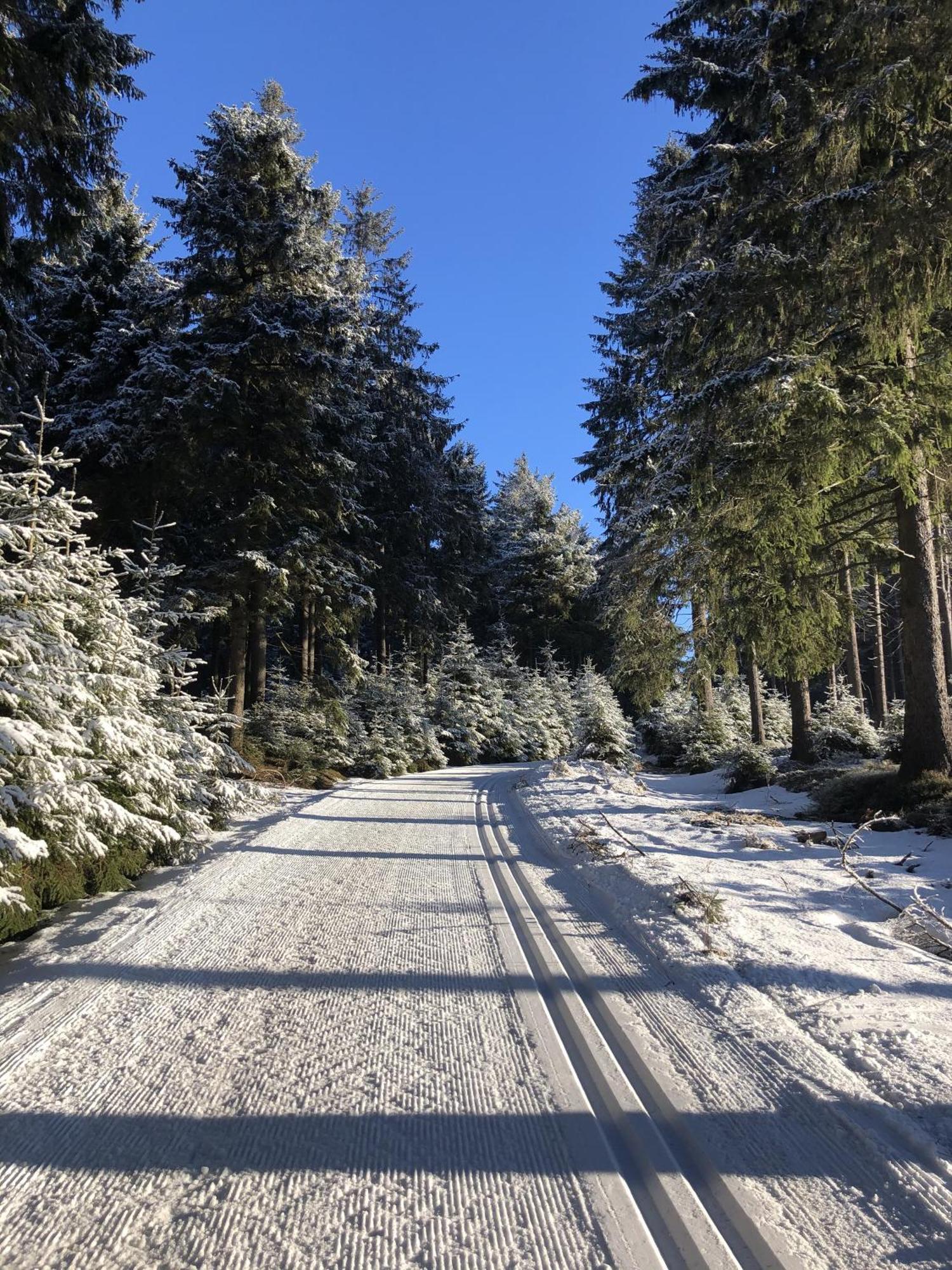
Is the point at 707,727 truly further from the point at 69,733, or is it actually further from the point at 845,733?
the point at 69,733

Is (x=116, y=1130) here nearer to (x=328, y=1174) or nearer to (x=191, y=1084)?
(x=191, y=1084)

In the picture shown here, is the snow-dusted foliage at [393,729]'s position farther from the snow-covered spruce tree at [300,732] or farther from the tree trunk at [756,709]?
the tree trunk at [756,709]

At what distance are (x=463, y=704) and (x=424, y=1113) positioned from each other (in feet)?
77.8

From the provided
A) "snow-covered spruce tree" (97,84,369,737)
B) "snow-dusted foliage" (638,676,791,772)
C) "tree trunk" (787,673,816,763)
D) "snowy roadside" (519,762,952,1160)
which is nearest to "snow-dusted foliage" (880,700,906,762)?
"tree trunk" (787,673,816,763)

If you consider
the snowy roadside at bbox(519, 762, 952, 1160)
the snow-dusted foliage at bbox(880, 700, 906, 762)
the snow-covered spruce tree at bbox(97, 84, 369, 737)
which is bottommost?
the snowy roadside at bbox(519, 762, 952, 1160)

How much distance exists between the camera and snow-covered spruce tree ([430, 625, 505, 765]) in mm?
25922

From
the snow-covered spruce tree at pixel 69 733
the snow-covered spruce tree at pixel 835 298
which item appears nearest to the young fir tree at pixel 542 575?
the snow-covered spruce tree at pixel 835 298

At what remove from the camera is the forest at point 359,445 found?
6.29m

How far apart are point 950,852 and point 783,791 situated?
5.26 metres

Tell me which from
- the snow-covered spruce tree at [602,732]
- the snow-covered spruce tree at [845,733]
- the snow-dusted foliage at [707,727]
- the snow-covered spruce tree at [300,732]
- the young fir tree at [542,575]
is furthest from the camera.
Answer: the young fir tree at [542,575]

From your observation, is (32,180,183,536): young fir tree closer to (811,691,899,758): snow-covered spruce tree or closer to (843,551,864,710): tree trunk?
(843,551,864,710): tree trunk

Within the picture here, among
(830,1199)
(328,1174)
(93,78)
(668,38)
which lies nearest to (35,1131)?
(328,1174)

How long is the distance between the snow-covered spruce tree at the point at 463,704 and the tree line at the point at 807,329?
1348 centimetres

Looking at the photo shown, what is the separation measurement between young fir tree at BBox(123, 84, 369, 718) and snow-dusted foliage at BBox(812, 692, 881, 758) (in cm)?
1099
